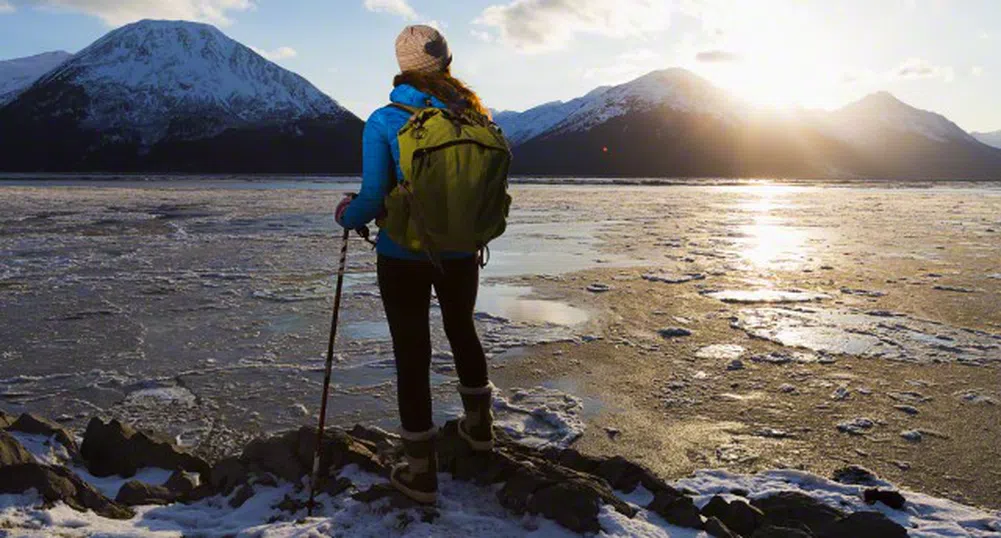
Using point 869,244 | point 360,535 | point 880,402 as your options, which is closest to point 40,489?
point 360,535

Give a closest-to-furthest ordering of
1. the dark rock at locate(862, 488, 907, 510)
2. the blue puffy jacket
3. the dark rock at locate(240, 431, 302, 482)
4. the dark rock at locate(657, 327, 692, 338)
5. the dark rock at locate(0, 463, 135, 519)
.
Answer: the blue puffy jacket → the dark rock at locate(0, 463, 135, 519) → the dark rock at locate(240, 431, 302, 482) → the dark rock at locate(862, 488, 907, 510) → the dark rock at locate(657, 327, 692, 338)

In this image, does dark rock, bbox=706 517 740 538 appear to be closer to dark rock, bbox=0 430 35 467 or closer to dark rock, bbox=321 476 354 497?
dark rock, bbox=321 476 354 497

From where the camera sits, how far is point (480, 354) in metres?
3.10

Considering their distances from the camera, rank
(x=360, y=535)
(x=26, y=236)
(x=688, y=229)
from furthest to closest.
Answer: (x=688, y=229) < (x=26, y=236) < (x=360, y=535)

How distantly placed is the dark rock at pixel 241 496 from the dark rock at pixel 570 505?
52.7 inches

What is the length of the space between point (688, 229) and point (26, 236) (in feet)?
58.5

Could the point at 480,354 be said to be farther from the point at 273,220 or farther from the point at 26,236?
the point at 273,220

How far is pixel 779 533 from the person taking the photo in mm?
2848

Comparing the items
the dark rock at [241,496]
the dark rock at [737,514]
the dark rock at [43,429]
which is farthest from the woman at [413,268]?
the dark rock at [43,429]

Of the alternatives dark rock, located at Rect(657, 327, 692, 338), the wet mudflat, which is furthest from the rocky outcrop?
dark rock, located at Rect(657, 327, 692, 338)

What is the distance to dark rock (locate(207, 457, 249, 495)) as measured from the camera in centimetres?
316

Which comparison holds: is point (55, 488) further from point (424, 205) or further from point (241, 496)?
point (424, 205)

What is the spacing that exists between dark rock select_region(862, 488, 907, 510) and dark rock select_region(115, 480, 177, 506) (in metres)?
3.54

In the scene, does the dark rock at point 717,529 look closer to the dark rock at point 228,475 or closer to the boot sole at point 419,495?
the boot sole at point 419,495
